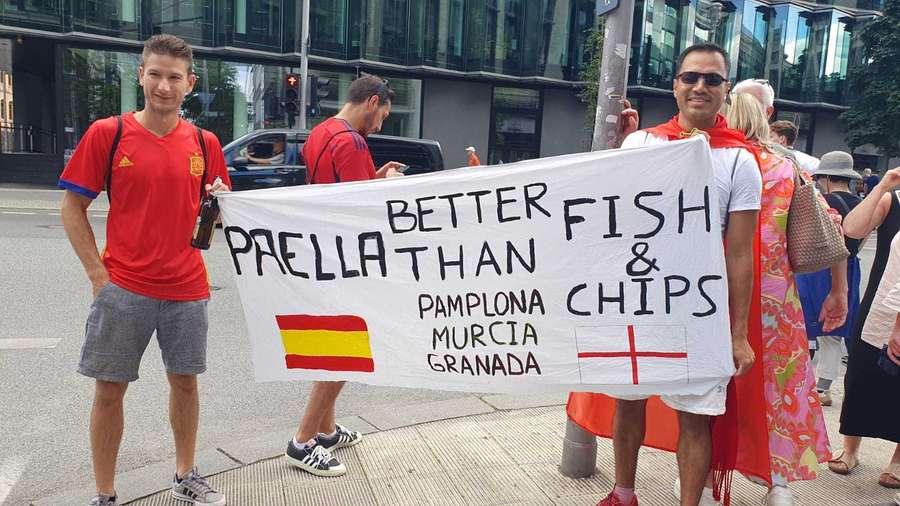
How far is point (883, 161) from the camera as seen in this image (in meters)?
33.0

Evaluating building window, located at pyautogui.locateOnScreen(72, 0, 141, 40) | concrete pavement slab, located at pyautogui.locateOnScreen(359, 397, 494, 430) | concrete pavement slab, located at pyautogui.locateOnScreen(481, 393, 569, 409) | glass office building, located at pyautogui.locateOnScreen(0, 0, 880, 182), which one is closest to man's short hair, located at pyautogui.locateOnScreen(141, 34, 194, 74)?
concrete pavement slab, located at pyautogui.locateOnScreen(359, 397, 494, 430)

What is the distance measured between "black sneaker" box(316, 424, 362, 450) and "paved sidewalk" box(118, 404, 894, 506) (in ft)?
0.18

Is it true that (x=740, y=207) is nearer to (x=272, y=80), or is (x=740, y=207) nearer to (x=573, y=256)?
(x=573, y=256)

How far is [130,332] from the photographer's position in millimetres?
2963

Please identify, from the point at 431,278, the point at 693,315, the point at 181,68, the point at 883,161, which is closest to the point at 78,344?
the point at 181,68

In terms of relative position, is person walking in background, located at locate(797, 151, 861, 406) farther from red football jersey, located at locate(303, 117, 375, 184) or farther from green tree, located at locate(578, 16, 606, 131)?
green tree, located at locate(578, 16, 606, 131)

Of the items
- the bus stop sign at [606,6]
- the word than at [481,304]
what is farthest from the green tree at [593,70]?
the word than at [481,304]

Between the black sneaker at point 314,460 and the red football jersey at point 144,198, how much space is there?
104cm

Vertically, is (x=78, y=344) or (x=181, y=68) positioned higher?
(x=181, y=68)

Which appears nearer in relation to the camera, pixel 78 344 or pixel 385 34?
pixel 78 344

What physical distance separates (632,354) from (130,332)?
2001 millimetres

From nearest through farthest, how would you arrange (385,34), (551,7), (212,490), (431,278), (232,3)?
(431,278) → (212,490) → (232,3) → (385,34) → (551,7)

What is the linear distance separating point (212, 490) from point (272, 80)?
896 inches

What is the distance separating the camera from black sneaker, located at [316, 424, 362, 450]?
151 inches
